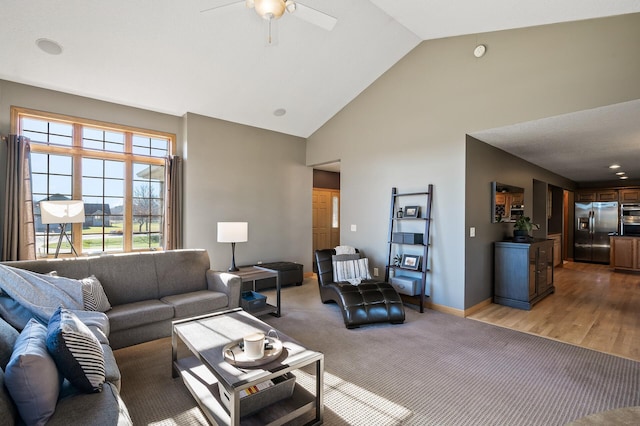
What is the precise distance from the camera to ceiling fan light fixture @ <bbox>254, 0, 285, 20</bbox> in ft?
7.41

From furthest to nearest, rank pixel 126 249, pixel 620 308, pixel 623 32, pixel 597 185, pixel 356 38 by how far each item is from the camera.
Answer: pixel 597 185 < pixel 126 249 < pixel 620 308 < pixel 356 38 < pixel 623 32

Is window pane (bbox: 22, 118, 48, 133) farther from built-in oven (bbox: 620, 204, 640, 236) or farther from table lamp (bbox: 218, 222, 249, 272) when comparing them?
built-in oven (bbox: 620, 204, 640, 236)

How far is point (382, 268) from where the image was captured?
16.6 feet

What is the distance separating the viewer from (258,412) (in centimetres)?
194

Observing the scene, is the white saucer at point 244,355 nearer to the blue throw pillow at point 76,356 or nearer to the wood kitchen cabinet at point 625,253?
the blue throw pillow at point 76,356

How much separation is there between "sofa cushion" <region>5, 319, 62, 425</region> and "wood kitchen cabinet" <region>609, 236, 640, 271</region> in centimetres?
971

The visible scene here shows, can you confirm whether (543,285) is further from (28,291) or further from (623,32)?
(28,291)

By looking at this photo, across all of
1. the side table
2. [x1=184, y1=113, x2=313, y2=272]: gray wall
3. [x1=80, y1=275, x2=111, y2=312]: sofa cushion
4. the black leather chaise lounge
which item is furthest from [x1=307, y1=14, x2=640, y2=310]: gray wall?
[x1=80, y1=275, x2=111, y2=312]: sofa cushion

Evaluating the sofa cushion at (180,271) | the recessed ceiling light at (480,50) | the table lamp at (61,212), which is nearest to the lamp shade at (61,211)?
the table lamp at (61,212)

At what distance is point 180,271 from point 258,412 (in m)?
2.23

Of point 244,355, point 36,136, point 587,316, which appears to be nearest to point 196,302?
point 244,355

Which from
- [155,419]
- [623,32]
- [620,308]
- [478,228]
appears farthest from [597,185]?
[155,419]

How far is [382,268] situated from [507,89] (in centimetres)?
299

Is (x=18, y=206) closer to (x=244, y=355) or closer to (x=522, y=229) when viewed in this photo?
(x=244, y=355)
